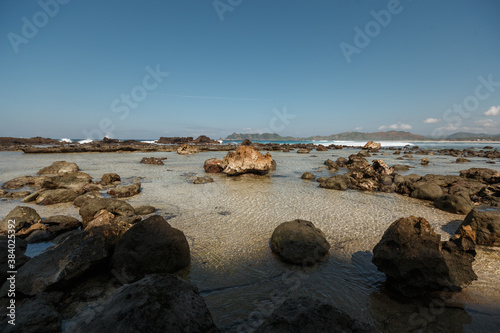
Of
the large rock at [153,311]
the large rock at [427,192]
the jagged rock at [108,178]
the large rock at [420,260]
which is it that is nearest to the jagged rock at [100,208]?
the large rock at [153,311]

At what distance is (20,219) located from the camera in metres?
6.64

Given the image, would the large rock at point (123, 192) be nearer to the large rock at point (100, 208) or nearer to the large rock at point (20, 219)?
the large rock at point (100, 208)

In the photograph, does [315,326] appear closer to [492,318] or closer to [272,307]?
[272,307]

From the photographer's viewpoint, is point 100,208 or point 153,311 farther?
point 100,208

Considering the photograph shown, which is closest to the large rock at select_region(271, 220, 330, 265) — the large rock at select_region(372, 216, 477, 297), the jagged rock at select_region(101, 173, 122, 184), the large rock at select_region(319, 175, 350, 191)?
the large rock at select_region(372, 216, 477, 297)

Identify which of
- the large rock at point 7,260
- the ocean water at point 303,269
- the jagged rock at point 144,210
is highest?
the large rock at point 7,260

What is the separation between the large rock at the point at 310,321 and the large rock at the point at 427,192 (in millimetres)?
11218

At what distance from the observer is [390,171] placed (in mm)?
17422

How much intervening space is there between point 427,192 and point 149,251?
12658 mm

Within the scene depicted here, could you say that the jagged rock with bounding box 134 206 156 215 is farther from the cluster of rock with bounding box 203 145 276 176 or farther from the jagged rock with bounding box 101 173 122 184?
the cluster of rock with bounding box 203 145 276 176

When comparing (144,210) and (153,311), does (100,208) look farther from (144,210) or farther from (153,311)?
(153,311)

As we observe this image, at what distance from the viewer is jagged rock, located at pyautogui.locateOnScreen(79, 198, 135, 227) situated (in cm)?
726

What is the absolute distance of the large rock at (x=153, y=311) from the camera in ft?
7.48

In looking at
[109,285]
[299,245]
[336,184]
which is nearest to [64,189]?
[109,285]
